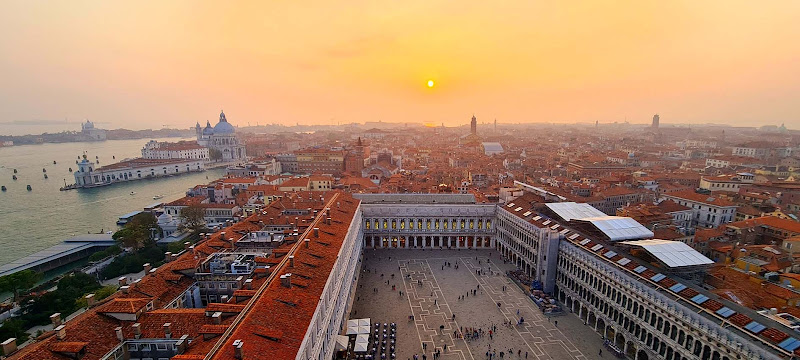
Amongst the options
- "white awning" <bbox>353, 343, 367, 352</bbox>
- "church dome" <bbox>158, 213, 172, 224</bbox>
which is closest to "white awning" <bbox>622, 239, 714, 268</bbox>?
"white awning" <bbox>353, 343, 367, 352</bbox>

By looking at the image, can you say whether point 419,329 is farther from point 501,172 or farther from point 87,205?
point 87,205

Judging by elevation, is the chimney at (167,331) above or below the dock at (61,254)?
above

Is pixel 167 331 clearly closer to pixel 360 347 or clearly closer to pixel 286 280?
pixel 286 280

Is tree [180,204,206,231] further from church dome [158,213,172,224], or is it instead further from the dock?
the dock

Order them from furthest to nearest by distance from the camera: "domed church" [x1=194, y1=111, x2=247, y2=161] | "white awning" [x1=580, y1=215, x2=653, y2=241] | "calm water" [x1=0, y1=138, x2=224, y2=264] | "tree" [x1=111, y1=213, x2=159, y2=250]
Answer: "domed church" [x1=194, y1=111, x2=247, y2=161] < "calm water" [x1=0, y1=138, x2=224, y2=264] < "tree" [x1=111, y1=213, x2=159, y2=250] < "white awning" [x1=580, y1=215, x2=653, y2=241]

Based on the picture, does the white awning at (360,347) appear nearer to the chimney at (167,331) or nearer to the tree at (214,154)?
the chimney at (167,331)

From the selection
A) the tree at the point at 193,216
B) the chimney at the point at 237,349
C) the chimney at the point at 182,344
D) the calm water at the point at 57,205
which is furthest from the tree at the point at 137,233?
the chimney at the point at 237,349
